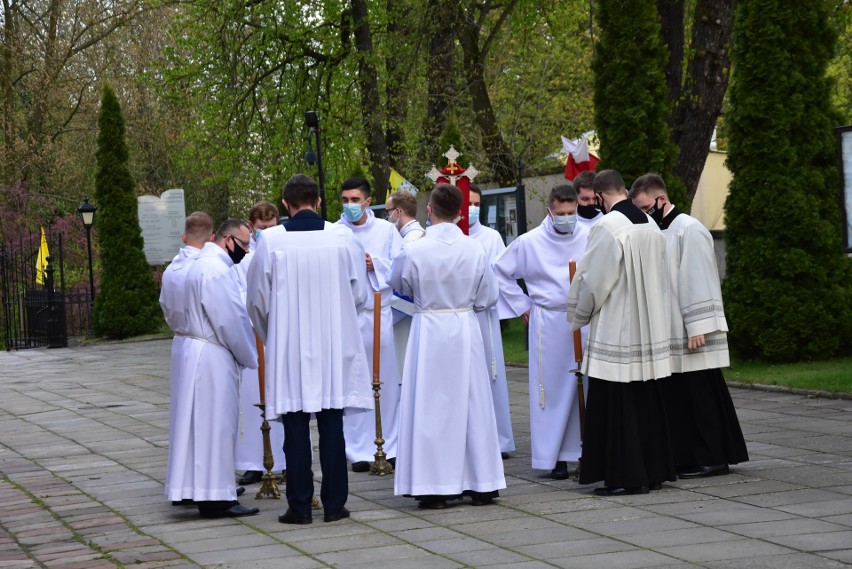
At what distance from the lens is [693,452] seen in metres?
8.27

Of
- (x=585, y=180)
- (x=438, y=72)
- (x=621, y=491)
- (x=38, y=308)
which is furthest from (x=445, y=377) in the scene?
(x=38, y=308)

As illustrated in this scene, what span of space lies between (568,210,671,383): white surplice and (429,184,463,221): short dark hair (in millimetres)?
880

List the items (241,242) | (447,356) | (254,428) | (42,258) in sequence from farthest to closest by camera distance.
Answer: (42,258) → (254,428) → (241,242) → (447,356)

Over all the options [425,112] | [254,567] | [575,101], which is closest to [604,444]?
[254,567]

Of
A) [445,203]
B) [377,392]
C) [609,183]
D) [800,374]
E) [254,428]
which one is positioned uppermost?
[609,183]

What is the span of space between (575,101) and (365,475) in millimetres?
23762

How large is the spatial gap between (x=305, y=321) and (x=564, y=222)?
2.32 meters

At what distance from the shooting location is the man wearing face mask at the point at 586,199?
Answer: 9.16 metres

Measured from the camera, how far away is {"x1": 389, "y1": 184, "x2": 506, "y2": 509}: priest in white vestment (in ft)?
25.0

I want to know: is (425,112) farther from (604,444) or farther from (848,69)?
(604,444)

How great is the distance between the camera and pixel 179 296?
25.6 ft

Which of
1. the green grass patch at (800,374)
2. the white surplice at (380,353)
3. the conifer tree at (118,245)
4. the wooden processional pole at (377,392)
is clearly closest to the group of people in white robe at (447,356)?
the wooden processional pole at (377,392)

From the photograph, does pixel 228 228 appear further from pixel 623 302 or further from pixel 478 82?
pixel 478 82

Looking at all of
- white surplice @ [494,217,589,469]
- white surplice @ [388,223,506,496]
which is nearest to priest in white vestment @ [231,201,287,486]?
white surplice @ [388,223,506,496]
